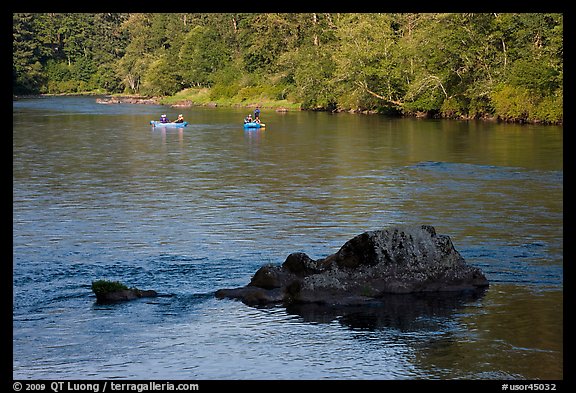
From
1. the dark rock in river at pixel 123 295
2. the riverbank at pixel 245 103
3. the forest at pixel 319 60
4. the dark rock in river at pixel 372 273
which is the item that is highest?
the forest at pixel 319 60

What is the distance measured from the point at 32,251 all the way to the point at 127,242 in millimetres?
2260

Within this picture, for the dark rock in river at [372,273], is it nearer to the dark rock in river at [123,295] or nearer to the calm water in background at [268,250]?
the calm water in background at [268,250]

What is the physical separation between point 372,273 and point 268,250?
189 inches

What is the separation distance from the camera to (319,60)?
285 ft

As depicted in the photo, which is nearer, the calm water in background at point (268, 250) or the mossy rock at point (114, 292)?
the calm water in background at point (268, 250)

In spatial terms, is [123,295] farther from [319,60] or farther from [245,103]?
[245,103]

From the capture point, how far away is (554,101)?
186 feet

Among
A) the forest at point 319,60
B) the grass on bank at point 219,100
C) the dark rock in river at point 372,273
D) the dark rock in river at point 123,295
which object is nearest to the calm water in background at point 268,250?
the dark rock in river at point 123,295

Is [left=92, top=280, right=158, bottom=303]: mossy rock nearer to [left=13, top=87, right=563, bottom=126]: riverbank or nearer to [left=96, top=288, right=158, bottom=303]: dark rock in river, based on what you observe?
[left=96, top=288, right=158, bottom=303]: dark rock in river

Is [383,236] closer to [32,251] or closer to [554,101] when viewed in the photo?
[32,251]

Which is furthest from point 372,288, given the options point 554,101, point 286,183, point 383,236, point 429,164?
point 554,101

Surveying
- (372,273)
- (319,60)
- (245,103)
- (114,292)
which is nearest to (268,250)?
(372,273)

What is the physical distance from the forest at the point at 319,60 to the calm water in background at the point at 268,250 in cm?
1248

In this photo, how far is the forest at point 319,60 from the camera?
60.1 m
